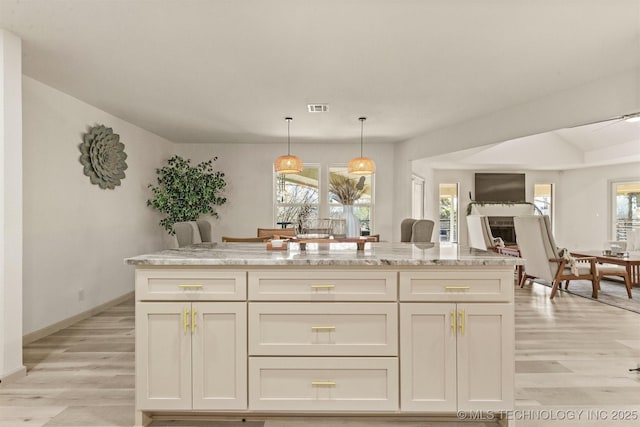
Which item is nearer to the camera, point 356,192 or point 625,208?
point 356,192

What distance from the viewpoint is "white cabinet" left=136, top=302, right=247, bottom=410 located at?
202 cm

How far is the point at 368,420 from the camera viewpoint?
213cm

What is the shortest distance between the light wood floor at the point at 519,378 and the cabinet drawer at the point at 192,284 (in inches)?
28.6

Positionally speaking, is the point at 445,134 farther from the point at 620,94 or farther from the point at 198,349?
the point at 198,349

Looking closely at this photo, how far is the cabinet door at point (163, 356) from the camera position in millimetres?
2020

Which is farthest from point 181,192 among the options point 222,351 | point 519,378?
point 519,378

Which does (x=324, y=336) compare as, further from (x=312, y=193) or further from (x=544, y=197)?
(x=544, y=197)

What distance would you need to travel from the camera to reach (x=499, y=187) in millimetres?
9766

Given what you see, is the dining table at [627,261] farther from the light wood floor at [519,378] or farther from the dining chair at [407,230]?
the dining chair at [407,230]

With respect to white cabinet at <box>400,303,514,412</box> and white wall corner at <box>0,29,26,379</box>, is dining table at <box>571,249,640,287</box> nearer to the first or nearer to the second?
white cabinet at <box>400,303,514,412</box>

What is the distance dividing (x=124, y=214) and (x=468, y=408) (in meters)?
4.80

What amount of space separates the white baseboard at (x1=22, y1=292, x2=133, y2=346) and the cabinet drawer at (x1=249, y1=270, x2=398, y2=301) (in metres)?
2.79

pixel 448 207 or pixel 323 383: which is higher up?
pixel 448 207

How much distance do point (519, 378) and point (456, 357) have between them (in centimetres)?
105
